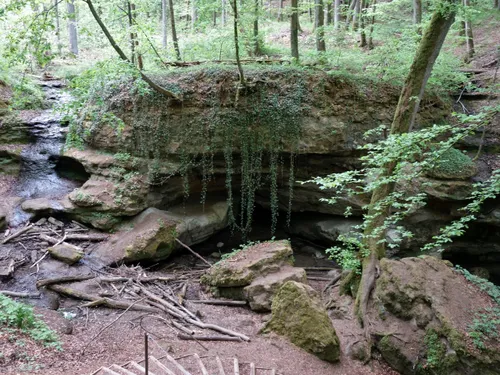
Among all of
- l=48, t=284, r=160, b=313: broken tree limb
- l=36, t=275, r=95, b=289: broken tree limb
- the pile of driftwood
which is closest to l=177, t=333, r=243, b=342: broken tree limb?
the pile of driftwood

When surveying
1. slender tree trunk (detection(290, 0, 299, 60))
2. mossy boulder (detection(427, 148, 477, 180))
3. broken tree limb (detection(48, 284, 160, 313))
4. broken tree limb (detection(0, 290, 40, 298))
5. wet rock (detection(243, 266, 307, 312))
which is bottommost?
wet rock (detection(243, 266, 307, 312))

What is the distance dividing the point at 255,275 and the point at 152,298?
7.39ft

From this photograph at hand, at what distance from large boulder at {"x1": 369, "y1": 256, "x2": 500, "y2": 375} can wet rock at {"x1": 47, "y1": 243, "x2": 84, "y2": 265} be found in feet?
21.2

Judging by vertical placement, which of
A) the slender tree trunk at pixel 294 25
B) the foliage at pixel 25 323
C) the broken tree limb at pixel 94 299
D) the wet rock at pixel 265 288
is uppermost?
the slender tree trunk at pixel 294 25

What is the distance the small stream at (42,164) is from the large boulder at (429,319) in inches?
348

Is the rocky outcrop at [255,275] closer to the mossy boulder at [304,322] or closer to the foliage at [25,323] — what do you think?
the mossy boulder at [304,322]

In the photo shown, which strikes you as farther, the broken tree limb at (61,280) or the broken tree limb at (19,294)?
the broken tree limb at (61,280)

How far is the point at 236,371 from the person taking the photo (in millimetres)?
4711

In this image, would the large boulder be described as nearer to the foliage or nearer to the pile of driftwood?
the pile of driftwood

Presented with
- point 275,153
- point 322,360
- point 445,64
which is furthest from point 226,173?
point 445,64

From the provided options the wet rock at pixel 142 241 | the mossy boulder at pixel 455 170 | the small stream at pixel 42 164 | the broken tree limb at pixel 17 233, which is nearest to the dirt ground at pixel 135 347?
the wet rock at pixel 142 241

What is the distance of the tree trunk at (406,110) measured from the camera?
6.43m

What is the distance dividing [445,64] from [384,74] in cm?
182

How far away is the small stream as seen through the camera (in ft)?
33.2
